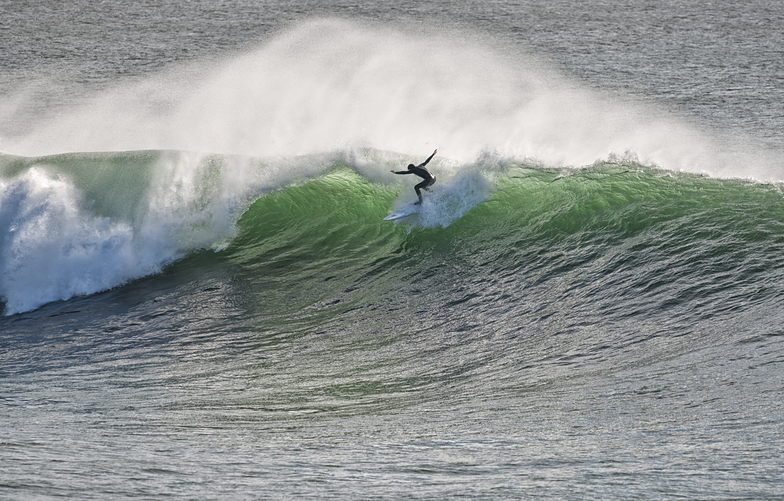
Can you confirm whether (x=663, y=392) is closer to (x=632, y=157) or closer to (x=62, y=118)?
(x=632, y=157)

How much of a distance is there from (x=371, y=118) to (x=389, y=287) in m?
7.11

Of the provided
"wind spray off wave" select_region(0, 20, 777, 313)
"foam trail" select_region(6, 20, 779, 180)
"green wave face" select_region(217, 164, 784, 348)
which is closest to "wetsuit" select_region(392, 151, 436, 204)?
"wind spray off wave" select_region(0, 20, 777, 313)

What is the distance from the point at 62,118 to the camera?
2162 centimetres

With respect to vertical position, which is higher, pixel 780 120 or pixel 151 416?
pixel 780 120

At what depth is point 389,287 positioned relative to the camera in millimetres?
11773

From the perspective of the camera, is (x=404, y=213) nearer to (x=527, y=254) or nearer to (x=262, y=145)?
(x=527, y=254)

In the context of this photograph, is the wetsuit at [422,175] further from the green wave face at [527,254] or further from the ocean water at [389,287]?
the green wave face at [527,254]

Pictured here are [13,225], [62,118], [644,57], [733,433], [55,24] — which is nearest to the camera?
[733,433]

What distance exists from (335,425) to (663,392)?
3.31 m

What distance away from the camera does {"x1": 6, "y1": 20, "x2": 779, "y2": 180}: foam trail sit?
16.5 meters

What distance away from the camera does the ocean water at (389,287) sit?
6.36m

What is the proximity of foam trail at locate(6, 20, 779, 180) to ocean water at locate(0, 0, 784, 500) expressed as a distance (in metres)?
0.12

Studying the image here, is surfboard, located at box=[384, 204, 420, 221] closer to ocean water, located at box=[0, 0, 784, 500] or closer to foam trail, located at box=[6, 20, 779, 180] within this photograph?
ocean water, located at box=[0, 0, 784, 500]

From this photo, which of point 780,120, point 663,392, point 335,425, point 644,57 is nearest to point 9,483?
point 335,425
